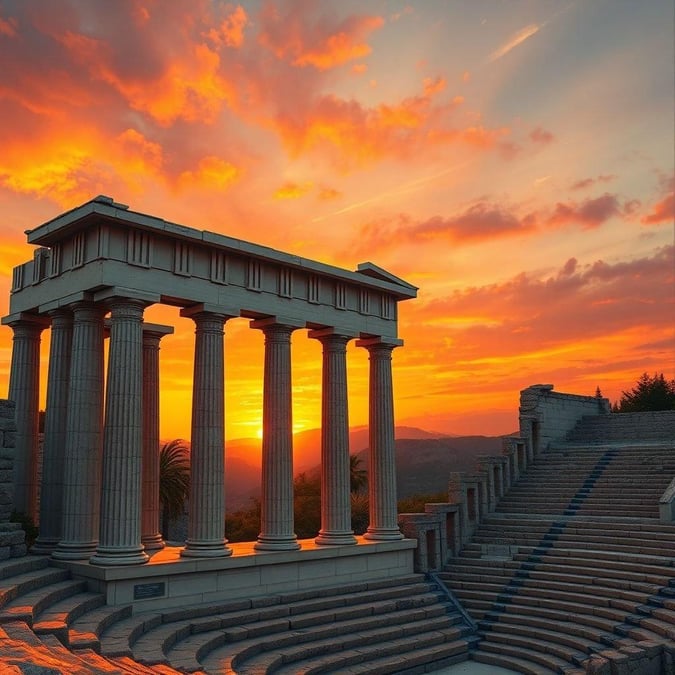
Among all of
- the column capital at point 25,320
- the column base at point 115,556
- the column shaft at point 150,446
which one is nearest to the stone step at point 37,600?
the column base at point 115,556

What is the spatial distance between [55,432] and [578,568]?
19.6 metres

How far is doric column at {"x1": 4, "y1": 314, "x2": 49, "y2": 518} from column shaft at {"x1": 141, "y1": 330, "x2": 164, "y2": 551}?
379 centimetres

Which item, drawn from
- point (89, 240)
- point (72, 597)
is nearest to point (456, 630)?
point (72, 597)

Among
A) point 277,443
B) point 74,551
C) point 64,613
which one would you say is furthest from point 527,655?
point 74,551

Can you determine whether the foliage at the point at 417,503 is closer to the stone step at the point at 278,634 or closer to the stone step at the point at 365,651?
the stone step at the point at 278,634

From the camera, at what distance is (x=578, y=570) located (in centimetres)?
2747

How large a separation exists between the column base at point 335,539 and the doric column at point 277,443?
5.85 ft

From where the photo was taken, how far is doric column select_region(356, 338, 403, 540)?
99.2 ft

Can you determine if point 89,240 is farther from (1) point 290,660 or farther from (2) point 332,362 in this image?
(1) point 290,660

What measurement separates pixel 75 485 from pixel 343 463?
1045 cm

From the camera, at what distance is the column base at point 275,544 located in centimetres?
2559

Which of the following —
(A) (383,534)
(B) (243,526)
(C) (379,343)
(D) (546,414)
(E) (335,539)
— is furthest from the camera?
(B) (243,526)

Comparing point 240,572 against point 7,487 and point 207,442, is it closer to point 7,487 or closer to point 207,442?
point 207,442

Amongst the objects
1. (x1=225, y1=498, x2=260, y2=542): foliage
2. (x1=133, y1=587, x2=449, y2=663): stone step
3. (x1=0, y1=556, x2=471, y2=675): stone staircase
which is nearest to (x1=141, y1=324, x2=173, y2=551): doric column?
(x1=0, y1=556, x2=471, y2=675): stone staircase
